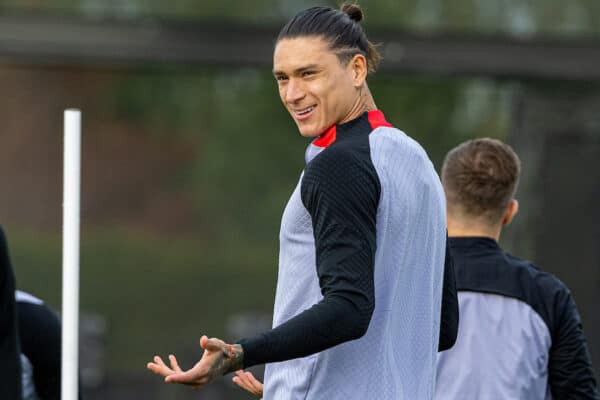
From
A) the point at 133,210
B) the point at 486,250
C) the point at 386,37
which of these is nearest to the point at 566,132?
the point at 386,37

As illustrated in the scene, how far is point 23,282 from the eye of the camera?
260 inches

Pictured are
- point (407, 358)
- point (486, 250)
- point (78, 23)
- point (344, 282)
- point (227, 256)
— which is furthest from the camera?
point (227, 256)

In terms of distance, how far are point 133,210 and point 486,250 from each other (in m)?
3.67

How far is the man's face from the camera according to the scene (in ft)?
7.61

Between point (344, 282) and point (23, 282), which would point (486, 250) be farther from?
point (23, 282)

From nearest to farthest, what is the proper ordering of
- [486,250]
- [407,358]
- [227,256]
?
1. [407,358]
2. [486,250]
3. [227,256]

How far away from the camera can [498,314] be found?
3176 mm

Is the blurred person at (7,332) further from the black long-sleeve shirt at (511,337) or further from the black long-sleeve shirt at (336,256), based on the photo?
the black long-sleeve shirt at (336,256)

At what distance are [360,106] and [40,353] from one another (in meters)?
1.47

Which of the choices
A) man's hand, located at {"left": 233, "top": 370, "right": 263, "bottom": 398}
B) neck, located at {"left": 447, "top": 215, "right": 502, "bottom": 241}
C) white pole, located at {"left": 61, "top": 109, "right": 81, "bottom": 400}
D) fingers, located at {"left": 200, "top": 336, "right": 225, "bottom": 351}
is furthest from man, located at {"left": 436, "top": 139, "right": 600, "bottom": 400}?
fingers, located at {"left": 200, "top": 336, "right": 225, "bottom": 351}

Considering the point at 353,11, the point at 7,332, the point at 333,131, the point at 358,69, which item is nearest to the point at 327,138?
the point at 333,131

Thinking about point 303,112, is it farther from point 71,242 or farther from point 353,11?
point 71,242

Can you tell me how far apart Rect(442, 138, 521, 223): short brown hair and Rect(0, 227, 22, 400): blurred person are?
1.13m

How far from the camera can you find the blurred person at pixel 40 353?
344cm
